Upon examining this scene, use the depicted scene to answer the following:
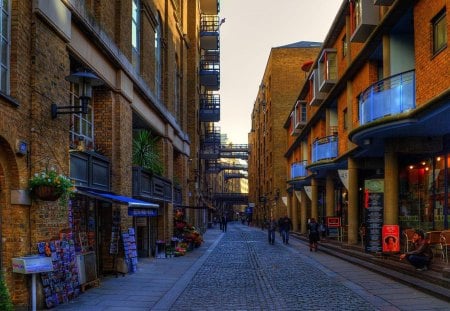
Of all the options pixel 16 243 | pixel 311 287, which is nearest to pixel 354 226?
pixel 311 287

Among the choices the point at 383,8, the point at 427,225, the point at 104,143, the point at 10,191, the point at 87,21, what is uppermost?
the point at 383,8

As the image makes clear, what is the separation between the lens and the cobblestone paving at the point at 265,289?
1091 centimetres

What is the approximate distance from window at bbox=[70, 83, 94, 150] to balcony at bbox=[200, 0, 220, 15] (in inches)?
1527

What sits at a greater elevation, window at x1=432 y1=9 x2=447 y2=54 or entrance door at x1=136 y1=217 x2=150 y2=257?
window at x1=432 y1=9 x2=447 y2=54

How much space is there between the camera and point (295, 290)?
13023mm

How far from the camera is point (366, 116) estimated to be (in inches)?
680

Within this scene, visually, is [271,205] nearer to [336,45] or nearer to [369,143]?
[336,45]

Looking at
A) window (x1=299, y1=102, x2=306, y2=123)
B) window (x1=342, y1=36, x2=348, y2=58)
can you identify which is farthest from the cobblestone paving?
Answer: window (x1=299, y1=102, x2=306, y2=123)

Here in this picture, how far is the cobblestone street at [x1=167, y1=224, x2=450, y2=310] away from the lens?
10.8 metres

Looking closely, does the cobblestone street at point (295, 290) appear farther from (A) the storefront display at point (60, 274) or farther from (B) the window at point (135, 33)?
(B) the window at point (135, 33)

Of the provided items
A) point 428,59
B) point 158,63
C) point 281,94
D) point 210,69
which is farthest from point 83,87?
point 281,94

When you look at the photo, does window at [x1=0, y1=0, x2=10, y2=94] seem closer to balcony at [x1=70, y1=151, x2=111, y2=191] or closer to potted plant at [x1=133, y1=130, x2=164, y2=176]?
balcony at [x1=70, y1=151, x2=111, y2=191]

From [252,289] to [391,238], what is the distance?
5.73 meters

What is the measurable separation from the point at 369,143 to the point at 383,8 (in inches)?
177
